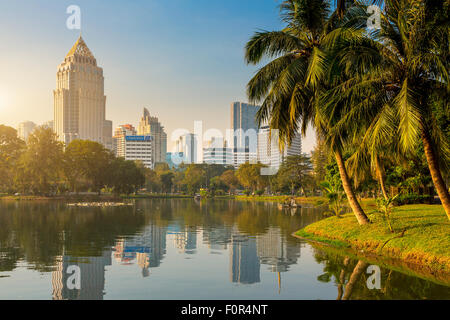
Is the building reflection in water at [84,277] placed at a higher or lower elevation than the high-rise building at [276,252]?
higher

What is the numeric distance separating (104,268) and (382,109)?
11843mm

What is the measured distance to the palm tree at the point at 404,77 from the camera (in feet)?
45.7

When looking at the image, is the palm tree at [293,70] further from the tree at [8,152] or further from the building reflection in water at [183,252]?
the tree at [8,152]

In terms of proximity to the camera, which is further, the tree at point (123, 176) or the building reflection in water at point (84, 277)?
the tree at point (123, 176)

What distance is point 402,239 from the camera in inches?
671

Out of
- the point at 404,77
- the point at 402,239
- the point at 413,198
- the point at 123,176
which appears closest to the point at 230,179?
the point at 123,176

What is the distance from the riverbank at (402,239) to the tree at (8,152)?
90.0 meters

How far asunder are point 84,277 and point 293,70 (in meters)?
13.0

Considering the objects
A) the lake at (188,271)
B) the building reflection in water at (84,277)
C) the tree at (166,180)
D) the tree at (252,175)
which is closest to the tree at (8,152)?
the tree at (166,180)

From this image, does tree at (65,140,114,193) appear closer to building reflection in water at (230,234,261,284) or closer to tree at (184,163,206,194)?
tree at (184,163,206,194)

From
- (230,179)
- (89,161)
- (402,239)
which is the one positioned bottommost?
(402,239)

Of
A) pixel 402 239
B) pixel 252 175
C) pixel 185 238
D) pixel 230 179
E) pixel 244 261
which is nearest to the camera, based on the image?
pixel 244 261

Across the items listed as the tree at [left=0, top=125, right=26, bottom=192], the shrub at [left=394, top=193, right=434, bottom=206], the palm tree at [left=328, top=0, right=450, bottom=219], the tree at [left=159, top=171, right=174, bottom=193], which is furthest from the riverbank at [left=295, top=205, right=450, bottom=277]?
the tree at [left=159, top=171, right=174, bottom=193]

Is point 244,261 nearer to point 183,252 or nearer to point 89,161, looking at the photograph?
point 183,252
